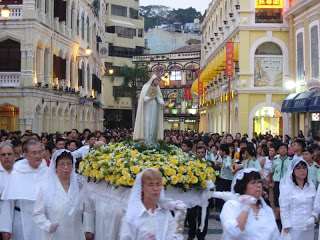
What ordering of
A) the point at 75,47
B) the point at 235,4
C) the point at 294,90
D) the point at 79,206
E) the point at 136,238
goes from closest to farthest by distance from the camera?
the point at 136,238 < the point at 79,206 < the point at 294,90 < the point at 235,4 < the point at 75,47

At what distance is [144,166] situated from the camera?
358 inches

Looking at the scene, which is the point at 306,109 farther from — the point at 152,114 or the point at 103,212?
the point at 103,212

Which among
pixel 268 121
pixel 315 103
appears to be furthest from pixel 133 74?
pixel 315 103

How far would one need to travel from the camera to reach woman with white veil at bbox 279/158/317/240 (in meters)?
8.49

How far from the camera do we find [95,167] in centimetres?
969

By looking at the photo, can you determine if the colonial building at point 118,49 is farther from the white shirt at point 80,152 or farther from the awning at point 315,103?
the white shirt at point 80,152

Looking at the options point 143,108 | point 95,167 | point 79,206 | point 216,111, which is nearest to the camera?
point 79,206

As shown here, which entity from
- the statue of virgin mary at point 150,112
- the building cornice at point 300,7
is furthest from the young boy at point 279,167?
the building cornice at point 300,7

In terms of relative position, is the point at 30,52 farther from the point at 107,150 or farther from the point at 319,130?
the point at 107,150

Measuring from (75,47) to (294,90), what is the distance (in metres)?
15.6

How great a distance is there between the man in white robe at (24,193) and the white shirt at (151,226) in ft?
7.66

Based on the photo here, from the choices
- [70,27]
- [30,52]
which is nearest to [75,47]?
[70,27]

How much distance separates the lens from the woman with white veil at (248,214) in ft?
19.2

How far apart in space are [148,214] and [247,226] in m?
0.95
